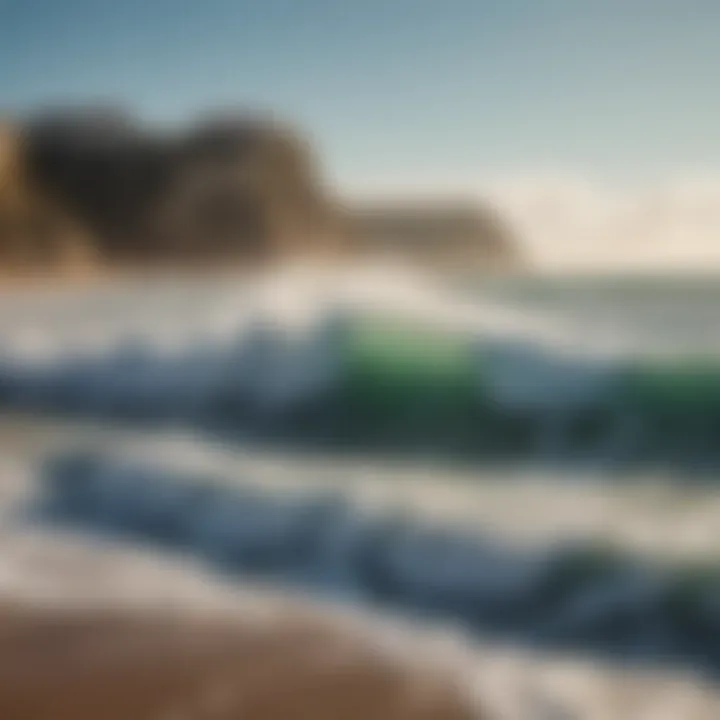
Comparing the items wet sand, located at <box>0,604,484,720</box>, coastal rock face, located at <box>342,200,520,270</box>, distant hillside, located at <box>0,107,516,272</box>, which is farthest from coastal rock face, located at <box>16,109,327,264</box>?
wet sand, located at <box>0,604,484,720</box>

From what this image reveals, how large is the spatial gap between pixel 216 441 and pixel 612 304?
2.22 meters

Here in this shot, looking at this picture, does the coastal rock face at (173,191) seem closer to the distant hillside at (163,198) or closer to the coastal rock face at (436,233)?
the distant hillside at (163,198)

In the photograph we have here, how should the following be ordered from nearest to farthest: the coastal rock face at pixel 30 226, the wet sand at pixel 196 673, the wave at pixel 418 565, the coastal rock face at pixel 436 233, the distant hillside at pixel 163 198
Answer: the wet sand at pixel 196 673
the wave at pixel 418 565
the coastal rock face at pixel 436 233
the distant hillside at pixel 163 198
the coastal rock face at pixel 30 226

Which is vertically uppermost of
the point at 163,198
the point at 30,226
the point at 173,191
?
the point at 30,226

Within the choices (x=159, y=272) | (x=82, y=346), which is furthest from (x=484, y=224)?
(x=159, y=272)

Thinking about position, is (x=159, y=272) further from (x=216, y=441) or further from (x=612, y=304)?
(x=216, y=441)

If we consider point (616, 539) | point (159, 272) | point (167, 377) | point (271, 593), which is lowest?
point (271, 593)

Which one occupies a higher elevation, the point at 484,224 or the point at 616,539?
the point at 484,224

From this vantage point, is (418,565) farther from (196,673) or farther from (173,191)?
(173,191)

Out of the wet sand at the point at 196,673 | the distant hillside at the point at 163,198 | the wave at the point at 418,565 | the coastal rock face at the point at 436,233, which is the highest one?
the distant hillside at the point at 163,198

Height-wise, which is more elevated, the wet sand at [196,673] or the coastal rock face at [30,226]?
the coastal rock face at [30,226]

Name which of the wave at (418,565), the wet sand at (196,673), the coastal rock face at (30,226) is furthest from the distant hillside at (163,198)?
the wet sand at (196,673)

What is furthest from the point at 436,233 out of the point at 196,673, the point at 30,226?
the point at 30,226

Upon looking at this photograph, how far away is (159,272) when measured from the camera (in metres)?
6.55
